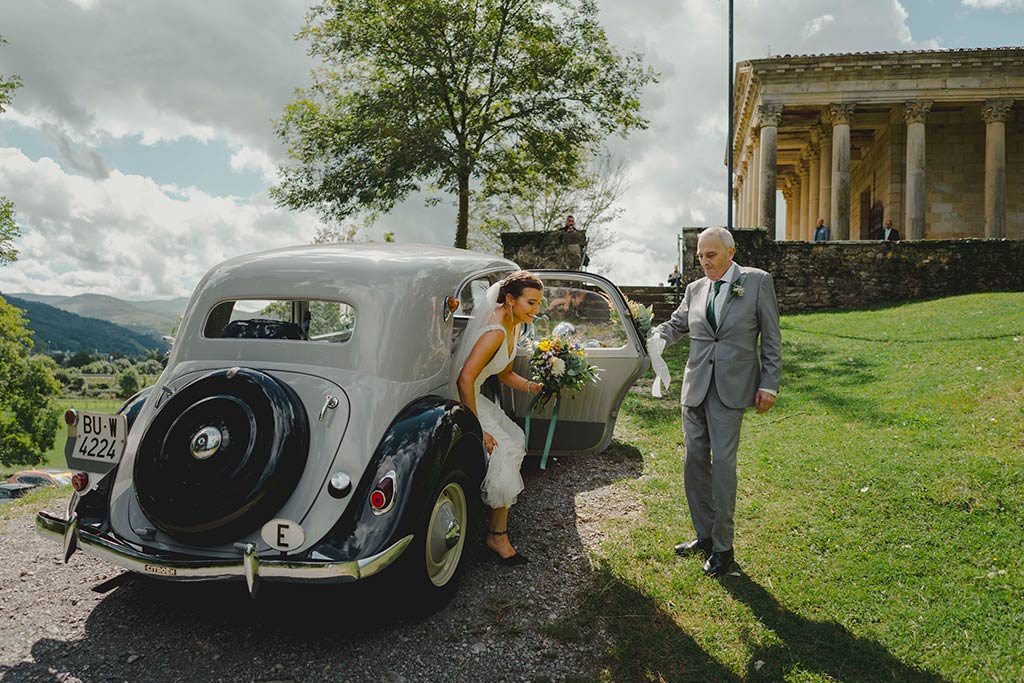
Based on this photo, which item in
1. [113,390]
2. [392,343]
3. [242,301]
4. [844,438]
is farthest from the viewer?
[113,390]

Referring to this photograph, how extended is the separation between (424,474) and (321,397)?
73 cm

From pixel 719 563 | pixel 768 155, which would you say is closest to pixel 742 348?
pixel 719 563

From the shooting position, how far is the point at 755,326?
14.9 ft

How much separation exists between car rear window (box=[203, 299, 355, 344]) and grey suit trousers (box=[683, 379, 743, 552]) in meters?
2.37

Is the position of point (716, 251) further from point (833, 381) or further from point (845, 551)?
point (833, 381)

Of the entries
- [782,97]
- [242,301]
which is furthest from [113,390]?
[242,301]

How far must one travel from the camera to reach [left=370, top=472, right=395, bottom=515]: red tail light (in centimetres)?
356

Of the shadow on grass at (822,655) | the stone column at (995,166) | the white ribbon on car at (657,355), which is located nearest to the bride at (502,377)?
the white ribbon on car at (657,355)

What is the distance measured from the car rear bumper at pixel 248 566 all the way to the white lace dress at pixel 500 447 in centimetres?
104

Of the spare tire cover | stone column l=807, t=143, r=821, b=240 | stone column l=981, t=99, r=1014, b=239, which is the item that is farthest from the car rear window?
stone column l=807, t=143, r=821, b=240

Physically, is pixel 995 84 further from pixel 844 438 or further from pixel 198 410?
pixel 198 410

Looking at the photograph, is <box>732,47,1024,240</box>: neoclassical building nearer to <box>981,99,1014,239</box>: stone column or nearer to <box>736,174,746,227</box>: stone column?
<box>981,99,1014,239</box>: stone column

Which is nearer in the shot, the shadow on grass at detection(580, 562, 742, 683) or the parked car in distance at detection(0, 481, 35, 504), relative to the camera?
the shadow on grass at detection(580, 562, 742, 683)

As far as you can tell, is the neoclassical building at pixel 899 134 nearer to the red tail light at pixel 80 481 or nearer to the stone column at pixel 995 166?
the stone column at pixel 995 166
